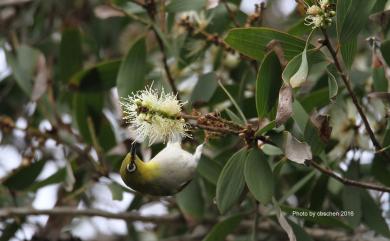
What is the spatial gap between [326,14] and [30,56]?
1.56 m

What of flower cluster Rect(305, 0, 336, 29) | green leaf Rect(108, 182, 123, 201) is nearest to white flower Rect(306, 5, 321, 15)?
flower cluster Rect(305, 0, 336, 29)

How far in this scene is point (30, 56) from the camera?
255 centimetres

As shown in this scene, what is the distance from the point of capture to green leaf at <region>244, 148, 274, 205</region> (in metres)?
1.45

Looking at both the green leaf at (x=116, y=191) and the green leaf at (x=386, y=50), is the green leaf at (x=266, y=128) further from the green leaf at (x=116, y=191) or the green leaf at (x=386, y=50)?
the green leaf at (x=116, y=191)

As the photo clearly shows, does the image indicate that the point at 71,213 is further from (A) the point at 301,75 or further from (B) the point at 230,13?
(A) the point at 301,75

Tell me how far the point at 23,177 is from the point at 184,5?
0.84 m

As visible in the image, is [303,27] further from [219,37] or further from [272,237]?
[272,237]

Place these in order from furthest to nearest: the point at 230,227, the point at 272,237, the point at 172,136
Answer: the point at 272,237
the point at 230,227
the point at 172,136

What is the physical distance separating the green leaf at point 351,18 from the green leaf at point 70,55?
130 centimetres

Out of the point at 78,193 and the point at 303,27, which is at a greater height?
the point at 303,27

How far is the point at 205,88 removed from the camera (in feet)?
6.61

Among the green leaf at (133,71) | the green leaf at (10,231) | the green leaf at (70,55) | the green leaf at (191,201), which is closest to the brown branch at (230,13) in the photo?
the green leaf at (133,71)

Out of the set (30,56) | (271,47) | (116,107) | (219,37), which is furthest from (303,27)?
(116,107)

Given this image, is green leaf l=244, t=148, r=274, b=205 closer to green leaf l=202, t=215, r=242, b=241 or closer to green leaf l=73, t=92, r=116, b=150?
green leaf l=202, t=215, r=242, b=241
